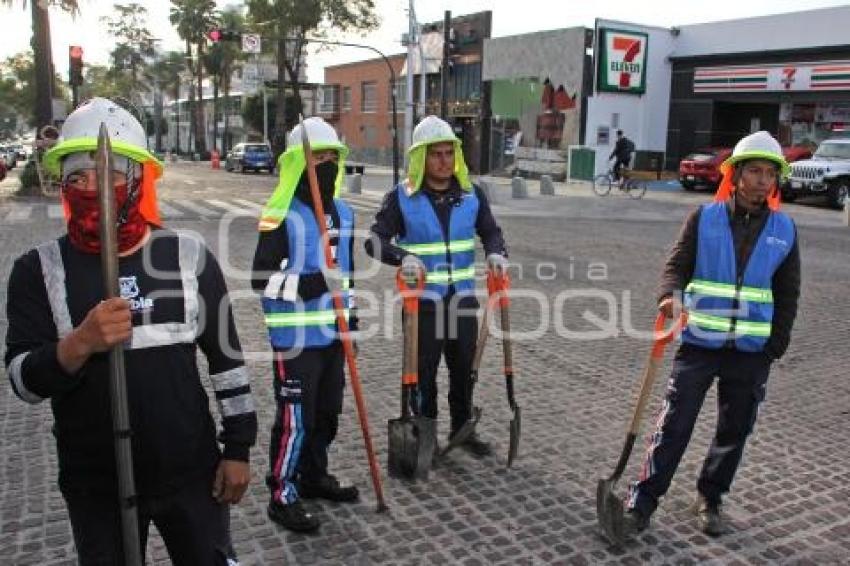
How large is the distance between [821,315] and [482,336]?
5751mm

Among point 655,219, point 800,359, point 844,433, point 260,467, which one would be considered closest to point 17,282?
point 260,467

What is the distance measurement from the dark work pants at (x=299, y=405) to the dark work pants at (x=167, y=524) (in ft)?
4.09

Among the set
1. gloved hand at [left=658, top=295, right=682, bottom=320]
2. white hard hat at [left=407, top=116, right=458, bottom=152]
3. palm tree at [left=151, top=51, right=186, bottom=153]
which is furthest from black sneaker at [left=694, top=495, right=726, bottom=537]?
palm tree at [left=151, top=51, right=186, bottom=153]

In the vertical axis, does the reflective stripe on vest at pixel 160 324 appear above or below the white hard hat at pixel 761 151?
below

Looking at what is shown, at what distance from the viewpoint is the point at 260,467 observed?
433cm

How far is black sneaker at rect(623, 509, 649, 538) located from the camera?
3609 millimetres

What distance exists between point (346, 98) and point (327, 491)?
54.3 m

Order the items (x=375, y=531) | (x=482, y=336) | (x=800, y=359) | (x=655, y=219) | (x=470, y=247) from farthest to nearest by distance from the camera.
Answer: (x=655, y=219)
(x=800, y=359)
(x=482, y=336)
(x=470, y=247)
(x=375, y=531)

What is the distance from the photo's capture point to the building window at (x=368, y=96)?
5206cm

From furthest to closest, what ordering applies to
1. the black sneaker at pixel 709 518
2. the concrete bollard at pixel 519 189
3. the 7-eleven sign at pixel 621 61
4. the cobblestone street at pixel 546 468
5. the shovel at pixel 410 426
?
the 7-eleven sign at pixel 621 61 < the concrete bollard at pixel 519 189 < the shovel at pixel 410 426 < the black sneaker at pixel 709 518 < the cobblestone street at pixel 546 468

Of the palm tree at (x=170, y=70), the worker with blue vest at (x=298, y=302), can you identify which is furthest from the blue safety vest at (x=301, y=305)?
the palm tree at (x=170, y=70)

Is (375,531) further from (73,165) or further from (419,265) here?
(73,165)

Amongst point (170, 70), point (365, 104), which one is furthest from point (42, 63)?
point (170, 70)

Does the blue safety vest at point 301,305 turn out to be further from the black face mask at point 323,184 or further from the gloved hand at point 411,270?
the gloved hand at point 411,270
